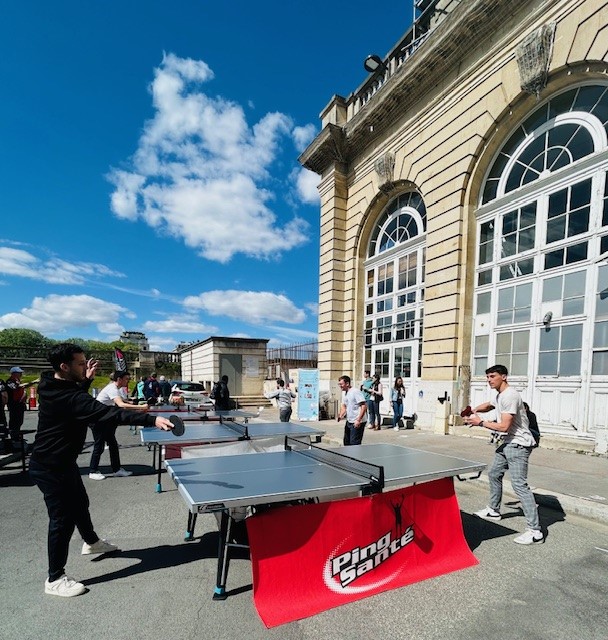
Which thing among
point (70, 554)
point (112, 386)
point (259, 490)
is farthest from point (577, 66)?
point (70, 554)

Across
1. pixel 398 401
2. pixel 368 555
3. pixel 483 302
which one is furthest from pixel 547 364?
pixel 368 555

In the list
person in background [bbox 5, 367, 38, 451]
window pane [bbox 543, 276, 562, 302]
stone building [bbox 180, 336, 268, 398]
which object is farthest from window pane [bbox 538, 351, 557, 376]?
stone building [bbox 180, 336, 268, 398]

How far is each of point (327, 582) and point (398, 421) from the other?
32.1ft

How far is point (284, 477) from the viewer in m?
3.13

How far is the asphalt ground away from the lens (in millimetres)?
2582

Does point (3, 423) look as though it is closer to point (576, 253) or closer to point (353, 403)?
point (353, 403)

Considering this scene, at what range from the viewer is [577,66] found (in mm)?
8562

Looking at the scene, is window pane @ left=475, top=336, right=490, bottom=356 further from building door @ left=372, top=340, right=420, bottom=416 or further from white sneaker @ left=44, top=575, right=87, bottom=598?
white sneaker @ left=44, top=575, right=87, bottom=598

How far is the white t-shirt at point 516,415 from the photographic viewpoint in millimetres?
4086

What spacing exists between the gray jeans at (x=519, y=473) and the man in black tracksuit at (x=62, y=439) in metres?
3.65

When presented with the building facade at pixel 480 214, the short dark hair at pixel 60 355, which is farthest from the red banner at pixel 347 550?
the building facade at pixel 480 214

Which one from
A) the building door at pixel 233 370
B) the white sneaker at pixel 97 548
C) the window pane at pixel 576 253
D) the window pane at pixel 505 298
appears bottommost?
the building door at pixel 233 370

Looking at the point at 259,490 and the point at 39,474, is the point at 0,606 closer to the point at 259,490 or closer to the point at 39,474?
the point at 39,474

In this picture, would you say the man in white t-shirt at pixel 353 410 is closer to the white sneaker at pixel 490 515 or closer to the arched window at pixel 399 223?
the white sneaker at pixel 490 515
